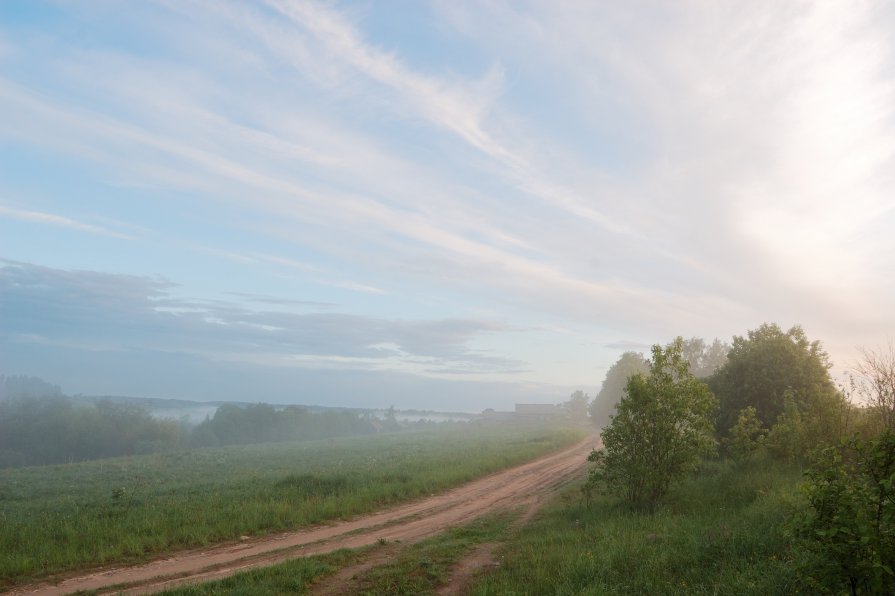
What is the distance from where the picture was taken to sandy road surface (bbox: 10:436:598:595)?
11336 mm

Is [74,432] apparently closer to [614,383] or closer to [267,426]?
[267,426]

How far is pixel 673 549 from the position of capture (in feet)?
33.3

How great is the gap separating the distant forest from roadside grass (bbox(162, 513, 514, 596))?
85395 millimetres

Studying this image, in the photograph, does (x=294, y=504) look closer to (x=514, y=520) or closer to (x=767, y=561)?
(x=514, y=520)

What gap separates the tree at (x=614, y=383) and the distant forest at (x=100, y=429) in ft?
240

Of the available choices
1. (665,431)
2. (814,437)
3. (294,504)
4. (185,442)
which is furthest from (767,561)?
(185,442)

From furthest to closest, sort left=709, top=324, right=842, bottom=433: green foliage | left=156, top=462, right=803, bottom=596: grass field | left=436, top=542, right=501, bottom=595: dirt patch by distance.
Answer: left=709, top=324, right=842, bottom=433: green foliage < left=436, top=542, right=501, bottom=595: dirt patch < left=156, top=462, right=803, bottom=596: grass field

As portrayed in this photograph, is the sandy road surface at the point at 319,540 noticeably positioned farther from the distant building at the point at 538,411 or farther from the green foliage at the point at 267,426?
the distant building at the point at 538,411

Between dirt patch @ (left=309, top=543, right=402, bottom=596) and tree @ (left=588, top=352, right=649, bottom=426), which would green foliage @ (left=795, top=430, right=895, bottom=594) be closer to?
dirt patch @ (left=309, top=543, right=402, bottom=596)

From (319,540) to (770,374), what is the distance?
21.7 meters

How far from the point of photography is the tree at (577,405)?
482ft

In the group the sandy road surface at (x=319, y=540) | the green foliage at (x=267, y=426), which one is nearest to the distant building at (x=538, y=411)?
the green foliage at (x=267, y=426)

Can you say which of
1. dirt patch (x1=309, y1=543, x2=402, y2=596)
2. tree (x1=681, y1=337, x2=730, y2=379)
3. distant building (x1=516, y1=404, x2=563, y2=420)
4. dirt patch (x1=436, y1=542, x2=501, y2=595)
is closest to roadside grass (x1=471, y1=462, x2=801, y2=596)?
dirt patch (x1=436, y1=542, x2=501, y2=595)

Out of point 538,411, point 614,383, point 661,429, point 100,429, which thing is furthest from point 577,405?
point 661,429
